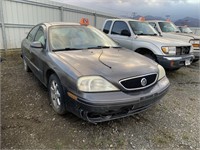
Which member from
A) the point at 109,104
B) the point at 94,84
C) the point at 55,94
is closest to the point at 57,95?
the point at 55,94

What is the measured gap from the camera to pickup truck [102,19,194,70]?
4410mm

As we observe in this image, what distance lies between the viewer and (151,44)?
464 cm

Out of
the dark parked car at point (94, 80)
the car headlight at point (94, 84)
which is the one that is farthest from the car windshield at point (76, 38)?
the car headlight at point (94, 84)

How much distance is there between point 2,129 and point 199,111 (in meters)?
3.32

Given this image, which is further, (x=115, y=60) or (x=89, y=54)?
(x=89, y=54)

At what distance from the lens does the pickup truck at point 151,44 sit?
4.41 m

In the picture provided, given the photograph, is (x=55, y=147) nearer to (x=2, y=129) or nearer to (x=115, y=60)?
(x=2, y=129)

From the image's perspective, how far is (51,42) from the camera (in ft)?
9.93

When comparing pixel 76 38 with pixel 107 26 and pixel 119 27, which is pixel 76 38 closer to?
pixel 119 27

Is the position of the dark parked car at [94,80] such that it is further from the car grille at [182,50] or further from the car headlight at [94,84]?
the car grille at [182,50]

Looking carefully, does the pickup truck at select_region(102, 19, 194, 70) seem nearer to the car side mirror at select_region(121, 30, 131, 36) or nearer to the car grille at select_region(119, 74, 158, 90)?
the car side mirror at select_region(121, 30, 131, 36)

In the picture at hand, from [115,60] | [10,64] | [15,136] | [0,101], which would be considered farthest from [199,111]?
[10,64]

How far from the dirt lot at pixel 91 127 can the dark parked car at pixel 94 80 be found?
12.1 inches

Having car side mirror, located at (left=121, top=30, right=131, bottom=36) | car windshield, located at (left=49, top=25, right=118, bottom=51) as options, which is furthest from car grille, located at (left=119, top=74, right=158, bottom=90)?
car side mirror, located at (left=121, top=30, right=131, bottom=36)
